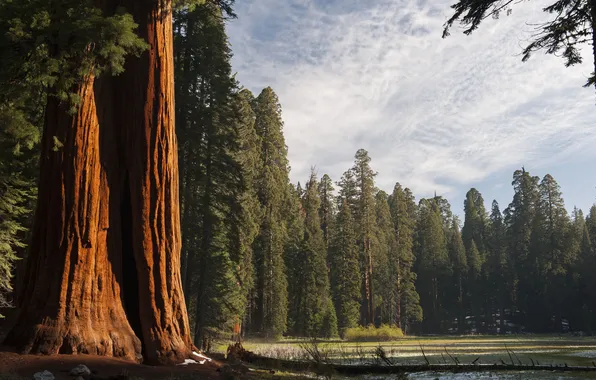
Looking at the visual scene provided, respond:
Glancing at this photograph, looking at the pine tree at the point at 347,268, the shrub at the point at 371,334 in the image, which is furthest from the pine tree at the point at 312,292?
the shrub at the point at 371,334

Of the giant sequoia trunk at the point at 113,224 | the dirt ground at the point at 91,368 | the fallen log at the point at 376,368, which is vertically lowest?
the fallen log at the point at 376,368

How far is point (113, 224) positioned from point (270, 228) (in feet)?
98.1

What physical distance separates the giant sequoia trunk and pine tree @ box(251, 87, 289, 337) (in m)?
28.4

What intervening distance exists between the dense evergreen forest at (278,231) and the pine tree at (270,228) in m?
0.12

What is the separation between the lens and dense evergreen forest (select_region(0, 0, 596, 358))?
1196cm

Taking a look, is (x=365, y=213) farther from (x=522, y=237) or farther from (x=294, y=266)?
(x=522, y=237)

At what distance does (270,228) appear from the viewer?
Answer: 128 feet

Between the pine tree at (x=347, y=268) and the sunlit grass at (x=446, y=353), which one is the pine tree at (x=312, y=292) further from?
the sunlit grass at (x=446, y=353)

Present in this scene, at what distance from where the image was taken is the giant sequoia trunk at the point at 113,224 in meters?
7.93

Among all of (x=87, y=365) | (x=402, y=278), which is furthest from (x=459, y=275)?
(x=87, y=365)

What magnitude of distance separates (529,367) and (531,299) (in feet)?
184

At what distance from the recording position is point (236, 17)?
1349cm

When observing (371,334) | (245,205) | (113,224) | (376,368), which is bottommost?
(371,334)

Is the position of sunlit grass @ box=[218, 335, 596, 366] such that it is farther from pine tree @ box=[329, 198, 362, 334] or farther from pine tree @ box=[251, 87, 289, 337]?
pine tree @ box=[329, 198, 362, 334]
